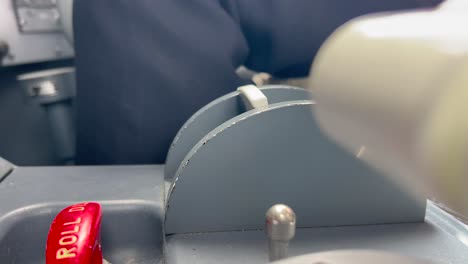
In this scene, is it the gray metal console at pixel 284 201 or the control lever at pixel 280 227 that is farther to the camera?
the gray metal console at pixel 284 201

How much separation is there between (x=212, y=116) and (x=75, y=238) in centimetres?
26

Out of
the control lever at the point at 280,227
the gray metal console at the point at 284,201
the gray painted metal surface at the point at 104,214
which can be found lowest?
the gray painted metal surface at the point at 104,214

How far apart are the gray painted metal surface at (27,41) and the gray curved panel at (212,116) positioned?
0.55 m

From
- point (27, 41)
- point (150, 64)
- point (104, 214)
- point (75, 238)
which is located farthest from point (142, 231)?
point (27, 41)

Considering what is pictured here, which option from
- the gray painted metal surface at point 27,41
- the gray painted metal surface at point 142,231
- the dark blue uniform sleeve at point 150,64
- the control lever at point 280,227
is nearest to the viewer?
the control lever at point 280,227

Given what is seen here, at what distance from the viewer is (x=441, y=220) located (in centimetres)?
45

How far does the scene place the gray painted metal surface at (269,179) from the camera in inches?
15.6

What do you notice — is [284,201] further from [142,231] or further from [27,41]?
[27,41]

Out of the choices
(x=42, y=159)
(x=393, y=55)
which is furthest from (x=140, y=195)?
(x=42, y=159)

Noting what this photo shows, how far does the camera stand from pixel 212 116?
551mm

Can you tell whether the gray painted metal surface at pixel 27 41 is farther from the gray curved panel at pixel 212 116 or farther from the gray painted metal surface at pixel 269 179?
the gray painted metal surface at pixel 269 179

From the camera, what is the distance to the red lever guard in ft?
1.07

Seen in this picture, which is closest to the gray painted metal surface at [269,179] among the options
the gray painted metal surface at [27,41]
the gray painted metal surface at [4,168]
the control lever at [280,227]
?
the control lever at [280,227]

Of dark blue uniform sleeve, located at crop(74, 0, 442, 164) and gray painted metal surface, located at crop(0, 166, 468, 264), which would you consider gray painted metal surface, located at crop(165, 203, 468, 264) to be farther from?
dark blue uniform sleeve, located at crop(74, 0, 442, 164)
